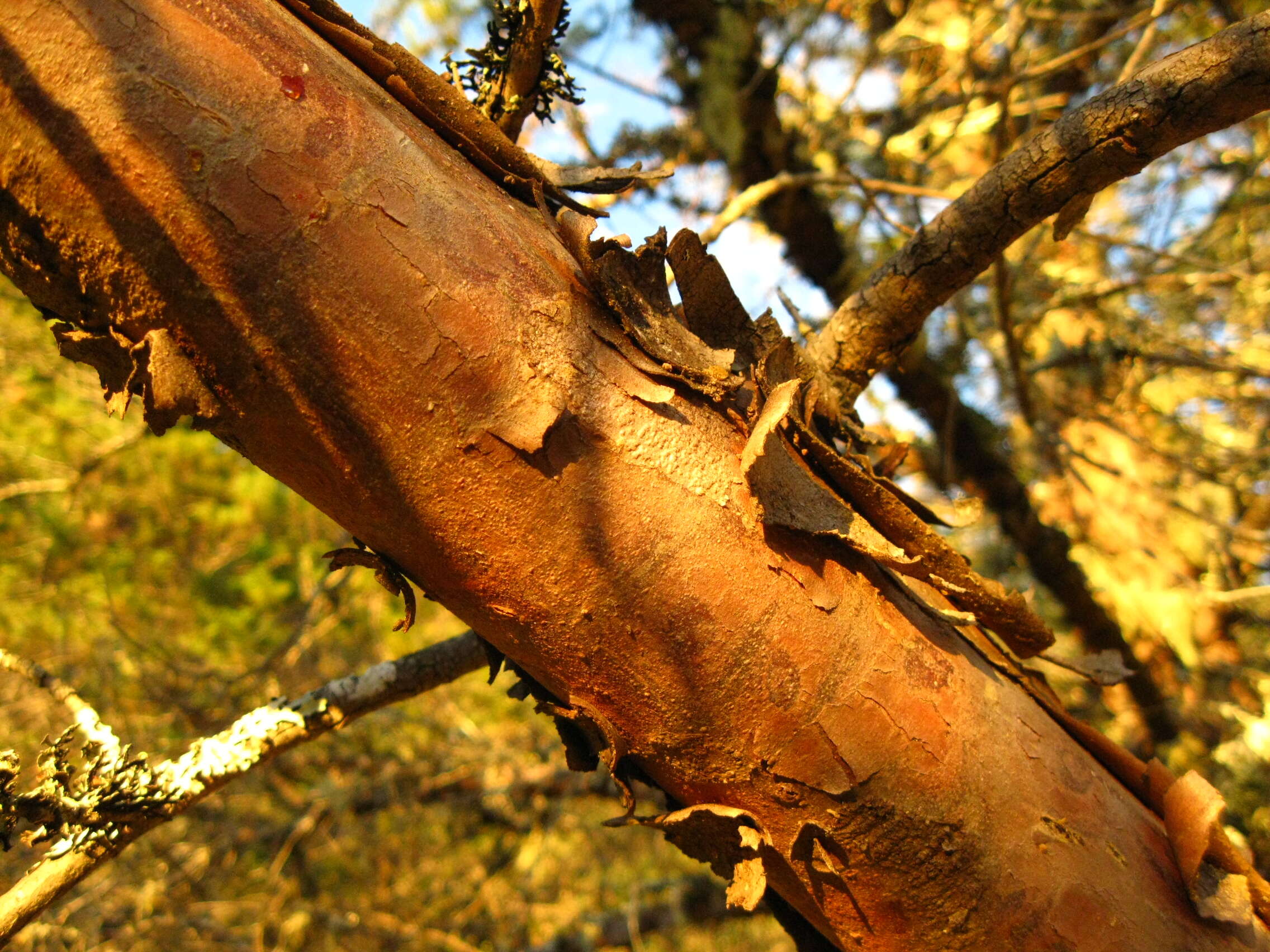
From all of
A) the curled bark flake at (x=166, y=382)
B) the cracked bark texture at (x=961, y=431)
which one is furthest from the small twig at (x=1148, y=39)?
the curled bark flake at (x=166, y=382)

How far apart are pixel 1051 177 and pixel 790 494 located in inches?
19.3

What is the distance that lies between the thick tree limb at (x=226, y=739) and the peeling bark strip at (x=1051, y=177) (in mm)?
736

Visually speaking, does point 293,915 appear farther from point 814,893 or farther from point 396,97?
point 396,97

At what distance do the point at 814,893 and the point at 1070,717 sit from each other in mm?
404

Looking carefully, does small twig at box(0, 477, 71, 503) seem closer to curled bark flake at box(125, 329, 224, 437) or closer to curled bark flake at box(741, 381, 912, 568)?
curled bark flake at box(125, 329, 224, 437)

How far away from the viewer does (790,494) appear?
856 millimetres

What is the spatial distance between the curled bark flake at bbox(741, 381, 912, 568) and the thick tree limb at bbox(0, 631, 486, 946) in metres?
0.60

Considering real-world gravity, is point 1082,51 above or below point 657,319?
above

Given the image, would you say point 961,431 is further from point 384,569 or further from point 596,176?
point 384,569

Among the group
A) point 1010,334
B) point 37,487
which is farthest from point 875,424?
point 37,487

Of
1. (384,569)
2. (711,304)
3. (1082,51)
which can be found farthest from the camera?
(1082,51)

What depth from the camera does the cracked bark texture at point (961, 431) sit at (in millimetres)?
2754

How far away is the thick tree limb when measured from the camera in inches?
34.5

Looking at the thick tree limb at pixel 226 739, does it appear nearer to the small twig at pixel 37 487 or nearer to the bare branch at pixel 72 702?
the bare branch at pixel 72 702
